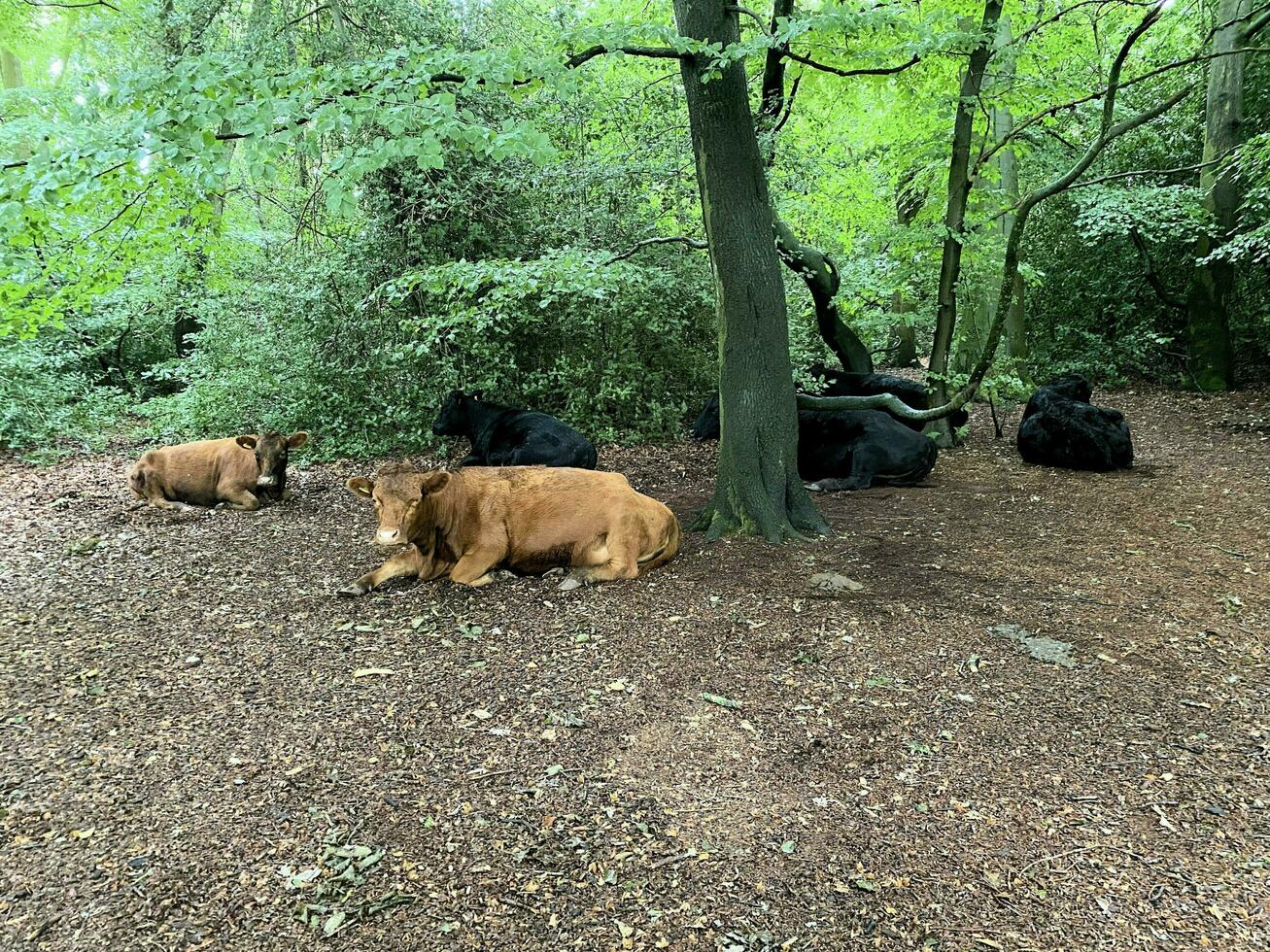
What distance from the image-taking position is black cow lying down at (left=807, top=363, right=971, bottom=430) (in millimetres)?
9414

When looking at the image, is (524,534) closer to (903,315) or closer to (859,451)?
(859,451)

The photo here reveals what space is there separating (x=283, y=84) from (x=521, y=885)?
13.1ft

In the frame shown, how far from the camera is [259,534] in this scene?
6562 mm

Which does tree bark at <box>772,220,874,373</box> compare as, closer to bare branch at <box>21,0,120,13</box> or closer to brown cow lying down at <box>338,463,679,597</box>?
brown cow lying down at <box>338,463,679,597</box>

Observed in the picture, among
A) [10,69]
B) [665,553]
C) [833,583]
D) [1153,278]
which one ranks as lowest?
[833,583]

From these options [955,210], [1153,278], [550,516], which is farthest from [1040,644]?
[1153,278]

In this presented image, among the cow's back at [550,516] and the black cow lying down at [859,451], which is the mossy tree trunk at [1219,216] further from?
the cow's back at [550,516]

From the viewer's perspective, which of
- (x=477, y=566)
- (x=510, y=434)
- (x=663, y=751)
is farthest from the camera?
(x=510, y=434)

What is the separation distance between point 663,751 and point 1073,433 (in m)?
7.00

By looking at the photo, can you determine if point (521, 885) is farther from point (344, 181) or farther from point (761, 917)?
point (344, 181)

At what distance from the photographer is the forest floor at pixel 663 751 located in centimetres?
235

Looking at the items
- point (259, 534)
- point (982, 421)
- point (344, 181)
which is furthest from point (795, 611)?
point (982, 421)

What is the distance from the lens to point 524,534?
5.22 m

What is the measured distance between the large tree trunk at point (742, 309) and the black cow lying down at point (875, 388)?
3688 millimetres
